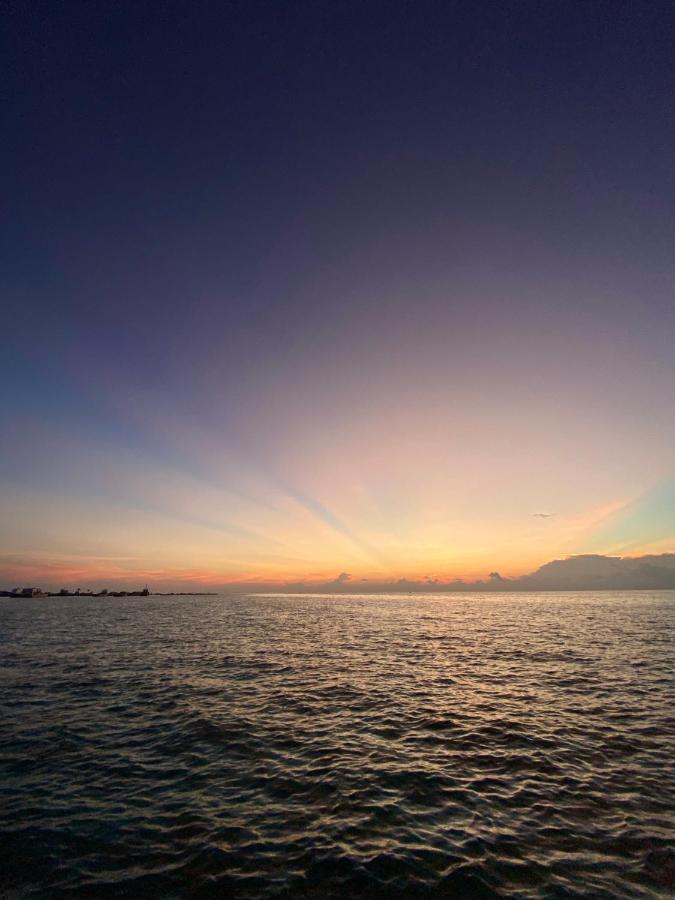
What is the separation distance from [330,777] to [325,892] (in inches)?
245

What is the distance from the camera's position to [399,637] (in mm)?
58719

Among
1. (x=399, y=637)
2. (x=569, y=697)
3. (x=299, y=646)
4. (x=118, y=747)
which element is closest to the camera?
(x=118, y=747)

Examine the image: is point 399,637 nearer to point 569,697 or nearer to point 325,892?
point 569,697

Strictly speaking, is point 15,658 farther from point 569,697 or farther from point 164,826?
point 569,697

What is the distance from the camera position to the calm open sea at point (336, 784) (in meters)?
10.6

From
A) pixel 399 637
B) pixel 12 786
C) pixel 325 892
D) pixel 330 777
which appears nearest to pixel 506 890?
pixel 325 892

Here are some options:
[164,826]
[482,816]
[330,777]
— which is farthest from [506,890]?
[164,826]

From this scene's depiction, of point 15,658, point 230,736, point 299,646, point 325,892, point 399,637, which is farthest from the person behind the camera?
point 399,637

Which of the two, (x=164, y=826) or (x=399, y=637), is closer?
(x=164, y=826)

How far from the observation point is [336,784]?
15398 millimetres

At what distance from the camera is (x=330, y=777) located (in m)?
15.9

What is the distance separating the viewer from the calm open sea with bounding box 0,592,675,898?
10609 mm

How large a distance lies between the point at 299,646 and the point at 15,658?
2711cm

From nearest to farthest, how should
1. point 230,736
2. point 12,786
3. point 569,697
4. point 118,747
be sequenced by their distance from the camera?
point 12,786 < point 118,747 < point 230,736 < point 569,697
